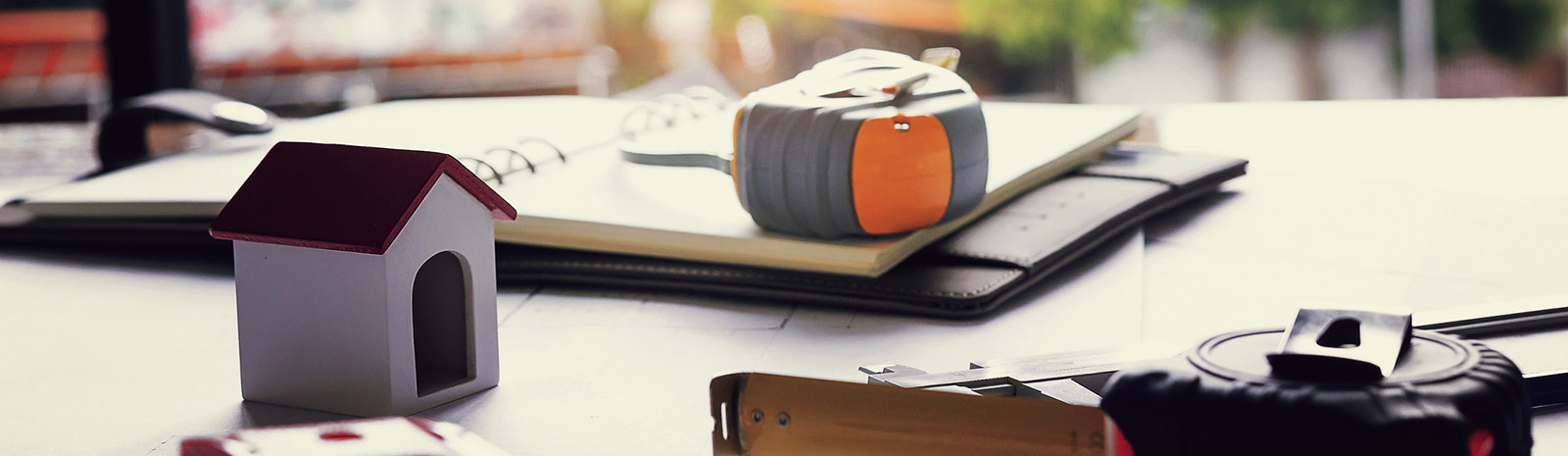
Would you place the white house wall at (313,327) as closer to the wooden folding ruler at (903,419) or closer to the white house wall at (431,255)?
the white house wall at (431,255)

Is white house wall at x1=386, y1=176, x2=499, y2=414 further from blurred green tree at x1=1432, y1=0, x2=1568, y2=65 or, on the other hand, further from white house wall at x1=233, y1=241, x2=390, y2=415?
blurred green tree at x1=1432, y1=0, x2=1568, y2=65

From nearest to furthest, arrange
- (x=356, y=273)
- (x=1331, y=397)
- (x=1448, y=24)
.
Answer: (x=1331, y=397), (x=356, y=273), (x=1448, y=24)

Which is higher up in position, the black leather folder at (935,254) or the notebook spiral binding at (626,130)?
the notebook spiral binding at (626,130)

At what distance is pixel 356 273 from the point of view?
57cm

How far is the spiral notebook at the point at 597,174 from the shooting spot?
809 mm

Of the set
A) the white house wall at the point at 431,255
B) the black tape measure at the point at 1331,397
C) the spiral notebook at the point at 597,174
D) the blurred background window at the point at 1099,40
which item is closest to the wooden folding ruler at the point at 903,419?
the black tape measure at the point at 1331,397

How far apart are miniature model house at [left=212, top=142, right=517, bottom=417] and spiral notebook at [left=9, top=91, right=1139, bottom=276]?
0.21 meters

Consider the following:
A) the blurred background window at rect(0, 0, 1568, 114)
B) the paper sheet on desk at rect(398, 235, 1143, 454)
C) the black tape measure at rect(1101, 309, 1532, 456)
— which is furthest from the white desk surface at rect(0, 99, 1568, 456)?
the blurred background window at rect(0, 0, 1568, 114)

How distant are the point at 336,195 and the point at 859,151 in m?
0.30

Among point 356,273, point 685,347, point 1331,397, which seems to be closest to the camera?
point 1331,397

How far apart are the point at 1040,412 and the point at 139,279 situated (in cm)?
67

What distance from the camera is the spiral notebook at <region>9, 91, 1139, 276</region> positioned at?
809 millimetres

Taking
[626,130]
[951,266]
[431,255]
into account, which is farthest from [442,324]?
[626,130]

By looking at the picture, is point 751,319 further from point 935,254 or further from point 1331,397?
point 1331,397
